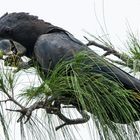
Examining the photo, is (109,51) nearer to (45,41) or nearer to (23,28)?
(45,41)

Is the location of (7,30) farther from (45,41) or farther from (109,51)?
(109,51)

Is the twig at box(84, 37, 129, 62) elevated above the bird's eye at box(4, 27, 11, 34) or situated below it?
above

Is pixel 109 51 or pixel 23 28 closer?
pixel 109 51

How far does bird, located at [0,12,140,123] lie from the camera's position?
1412 millimetres

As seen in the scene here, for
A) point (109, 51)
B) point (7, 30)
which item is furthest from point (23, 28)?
point (109, 51)

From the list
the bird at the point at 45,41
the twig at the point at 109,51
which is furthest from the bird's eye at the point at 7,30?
the twig at the point at 109,51

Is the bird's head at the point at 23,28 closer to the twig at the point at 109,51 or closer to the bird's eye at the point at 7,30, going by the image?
the bird's eye at the point at 7,30

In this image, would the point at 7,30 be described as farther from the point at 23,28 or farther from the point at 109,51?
the point at 109,51

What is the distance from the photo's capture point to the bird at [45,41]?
1412mm

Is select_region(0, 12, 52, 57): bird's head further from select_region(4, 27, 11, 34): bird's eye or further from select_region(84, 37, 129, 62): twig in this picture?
select_region(84, 37, 129, 62): twig

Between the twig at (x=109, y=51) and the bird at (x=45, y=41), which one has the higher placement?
the twig at (x=109, y=51)

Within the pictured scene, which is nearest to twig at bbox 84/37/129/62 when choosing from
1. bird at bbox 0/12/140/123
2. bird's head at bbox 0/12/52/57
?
bird at bbox 0/12/140/123

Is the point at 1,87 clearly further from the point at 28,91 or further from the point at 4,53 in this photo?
the point at 4,53

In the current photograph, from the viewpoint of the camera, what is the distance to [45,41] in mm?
1596
